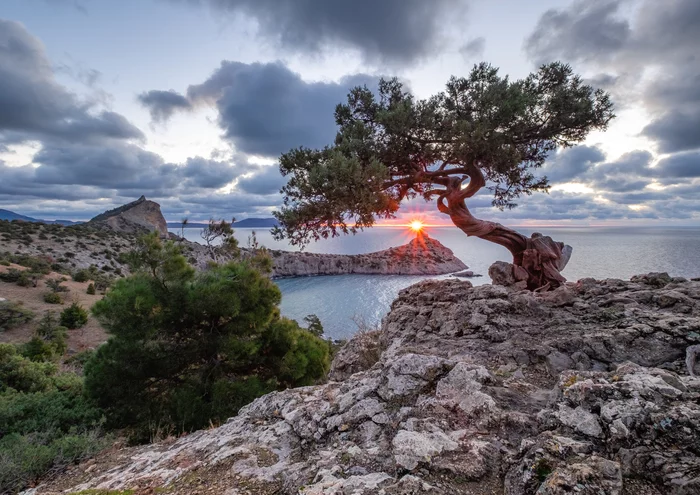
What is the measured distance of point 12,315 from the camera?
19.9 metres

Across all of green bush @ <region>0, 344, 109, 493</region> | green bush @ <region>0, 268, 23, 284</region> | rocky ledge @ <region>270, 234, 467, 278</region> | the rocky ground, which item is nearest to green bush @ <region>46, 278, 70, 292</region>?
green bush @ <region>0, 268, 23, 284</region>

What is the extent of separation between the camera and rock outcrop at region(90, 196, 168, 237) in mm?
78875

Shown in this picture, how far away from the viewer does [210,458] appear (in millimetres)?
3137

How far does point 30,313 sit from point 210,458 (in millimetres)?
25811

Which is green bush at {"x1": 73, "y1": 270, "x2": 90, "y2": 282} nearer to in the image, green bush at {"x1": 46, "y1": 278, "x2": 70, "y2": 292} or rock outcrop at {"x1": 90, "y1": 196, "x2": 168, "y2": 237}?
green bush at {"x1": 46, "y1": 278, "x2": 70, "y2": 292}

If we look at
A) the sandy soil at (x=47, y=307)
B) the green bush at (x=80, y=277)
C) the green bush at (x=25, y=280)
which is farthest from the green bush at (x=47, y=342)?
the green bush at (x=80, y=277)

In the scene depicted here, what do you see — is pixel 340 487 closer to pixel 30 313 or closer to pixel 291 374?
pixel 291 374

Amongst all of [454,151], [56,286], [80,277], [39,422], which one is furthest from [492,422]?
[80,277]

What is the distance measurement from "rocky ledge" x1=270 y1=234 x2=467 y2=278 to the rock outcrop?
3395cm

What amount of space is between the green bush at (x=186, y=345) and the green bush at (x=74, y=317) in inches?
616

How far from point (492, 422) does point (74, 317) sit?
1040 inches

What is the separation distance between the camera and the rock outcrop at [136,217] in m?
78.9

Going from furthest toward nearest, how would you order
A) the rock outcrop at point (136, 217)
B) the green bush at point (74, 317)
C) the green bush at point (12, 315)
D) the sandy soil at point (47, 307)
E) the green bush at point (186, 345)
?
the rock outcrop at point (136, 217) < the green bush at point (74, 317) < the green bush at point (12, 315) < the sandy soil at point (47, 307) < the green bush at point (186, 345)

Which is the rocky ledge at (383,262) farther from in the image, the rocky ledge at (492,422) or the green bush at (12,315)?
the rocky ledge at (492,422)
